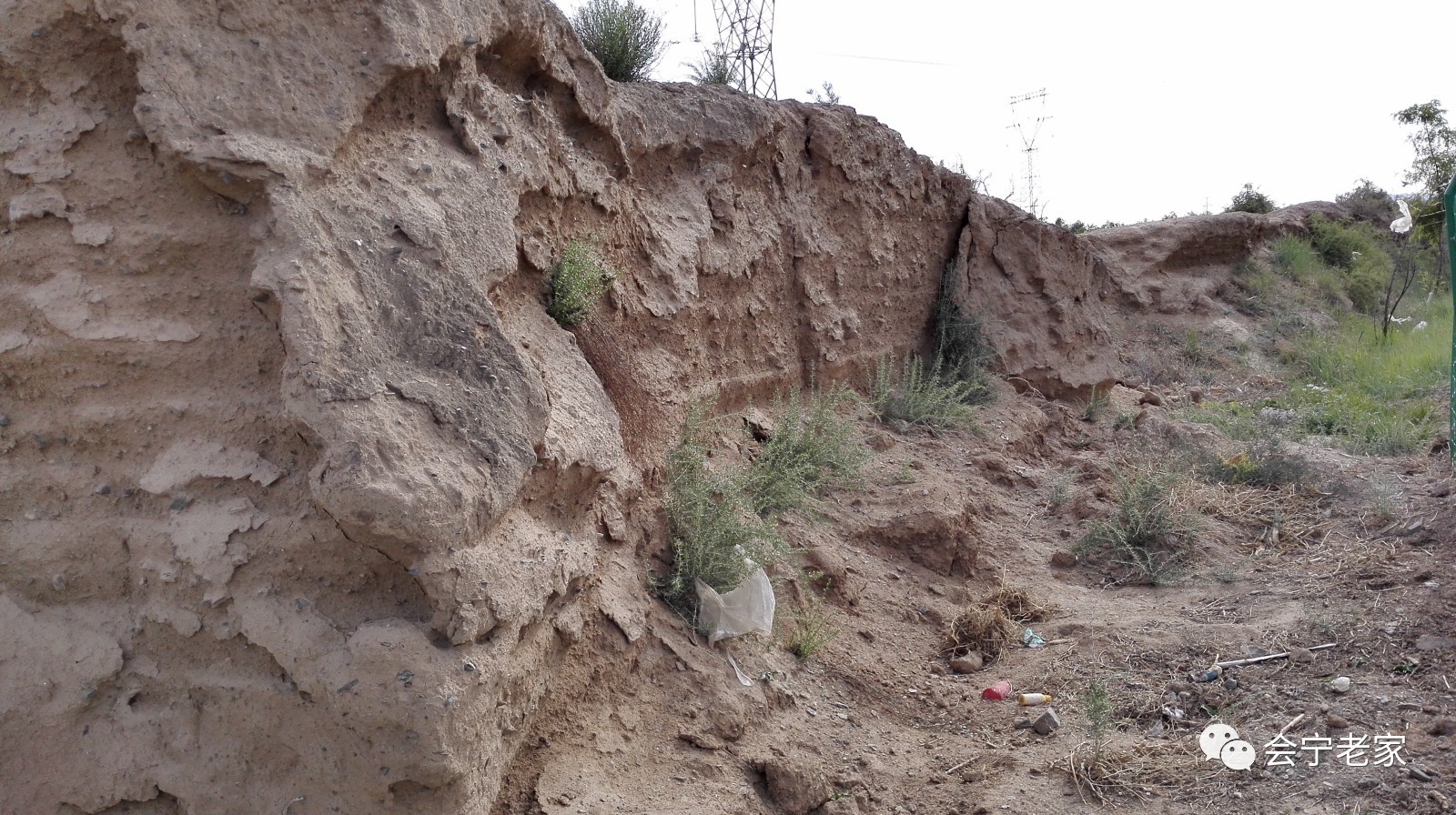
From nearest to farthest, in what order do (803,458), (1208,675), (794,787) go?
1. (794,787)
2. (1208,675)
3. (803,458)

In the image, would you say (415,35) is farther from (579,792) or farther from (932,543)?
(932,543)

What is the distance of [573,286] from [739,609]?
1.22 meters

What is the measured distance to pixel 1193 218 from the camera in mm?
12898

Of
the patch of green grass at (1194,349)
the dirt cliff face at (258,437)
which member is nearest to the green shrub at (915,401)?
the dirt cliff face at (258,437)

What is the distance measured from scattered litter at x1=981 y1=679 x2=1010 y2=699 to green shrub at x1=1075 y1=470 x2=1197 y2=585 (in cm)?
154

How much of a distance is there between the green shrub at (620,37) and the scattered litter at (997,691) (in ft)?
11.6

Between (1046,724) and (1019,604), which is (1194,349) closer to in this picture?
(1019,604)

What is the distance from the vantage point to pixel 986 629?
412cm

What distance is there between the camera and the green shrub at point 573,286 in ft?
11.0

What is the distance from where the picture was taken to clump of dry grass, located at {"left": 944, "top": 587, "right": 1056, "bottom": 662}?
13.4 feet

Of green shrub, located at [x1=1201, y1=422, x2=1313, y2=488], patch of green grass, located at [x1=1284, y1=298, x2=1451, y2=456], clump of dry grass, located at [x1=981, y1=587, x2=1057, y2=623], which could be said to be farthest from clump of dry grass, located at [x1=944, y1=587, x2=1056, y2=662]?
patch of green grass, located at [x1=1284, y1=298, x2=1451, y2=456]

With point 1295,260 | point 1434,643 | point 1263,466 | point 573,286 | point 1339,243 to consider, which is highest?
point 1339,243

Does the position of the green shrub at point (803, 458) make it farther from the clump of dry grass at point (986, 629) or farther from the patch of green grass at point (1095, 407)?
the patch of green grass at point (1095, 407)

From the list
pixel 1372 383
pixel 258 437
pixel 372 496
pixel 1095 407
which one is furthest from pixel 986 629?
pixel 1372 383
